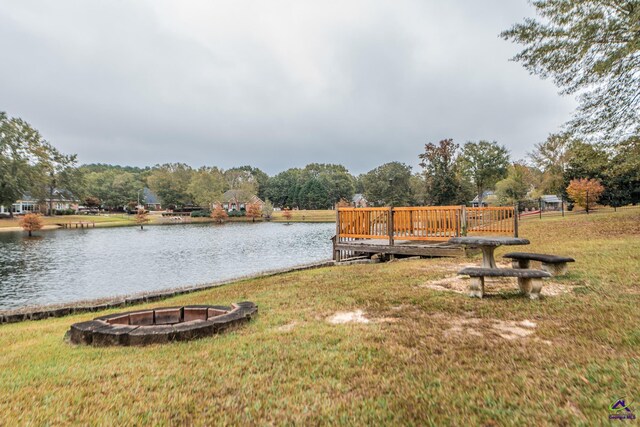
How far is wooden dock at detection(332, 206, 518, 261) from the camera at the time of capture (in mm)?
10969

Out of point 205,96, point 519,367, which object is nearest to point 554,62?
point 519,367

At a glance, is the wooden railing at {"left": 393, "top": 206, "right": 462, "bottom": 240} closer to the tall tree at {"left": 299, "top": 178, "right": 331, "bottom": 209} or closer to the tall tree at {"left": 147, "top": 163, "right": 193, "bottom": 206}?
the tall tree at {"left": 147, "top": 163, "right": 193, "bottom": 206}

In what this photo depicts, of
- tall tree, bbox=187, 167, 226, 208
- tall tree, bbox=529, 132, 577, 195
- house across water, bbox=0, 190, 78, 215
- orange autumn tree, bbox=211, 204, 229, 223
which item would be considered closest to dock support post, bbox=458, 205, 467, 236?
tall tree, bbox=529, 132, 577, 195

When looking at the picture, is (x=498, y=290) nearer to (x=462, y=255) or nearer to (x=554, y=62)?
(x=462, y=255)

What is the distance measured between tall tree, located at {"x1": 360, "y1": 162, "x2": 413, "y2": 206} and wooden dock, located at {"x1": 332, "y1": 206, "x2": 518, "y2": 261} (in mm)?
44603

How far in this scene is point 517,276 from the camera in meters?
4.77

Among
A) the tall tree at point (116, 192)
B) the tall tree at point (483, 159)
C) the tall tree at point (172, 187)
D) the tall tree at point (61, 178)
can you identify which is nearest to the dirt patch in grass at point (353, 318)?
the tall tree at point (483, 159)

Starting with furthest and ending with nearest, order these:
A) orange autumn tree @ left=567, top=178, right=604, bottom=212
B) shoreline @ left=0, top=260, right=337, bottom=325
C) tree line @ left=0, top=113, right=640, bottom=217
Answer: tree line @ left=0, top=113, right=640, bottom=217 → orange autumn tree @ left=567, top=178, right=604, bottom=212 → shoreline @ left=0, top=260, right=337, bottom=325

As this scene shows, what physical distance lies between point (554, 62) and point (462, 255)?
7549 millimetres

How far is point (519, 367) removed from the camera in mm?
2703

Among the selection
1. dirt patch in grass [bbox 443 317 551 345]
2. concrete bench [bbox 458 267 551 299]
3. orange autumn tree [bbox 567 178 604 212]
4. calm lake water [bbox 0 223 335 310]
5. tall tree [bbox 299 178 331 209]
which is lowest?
calm lake water [bbox 0 223 335 310]

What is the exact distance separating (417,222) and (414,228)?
0.34m

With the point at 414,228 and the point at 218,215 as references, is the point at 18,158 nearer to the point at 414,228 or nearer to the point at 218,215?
the point at 218,215

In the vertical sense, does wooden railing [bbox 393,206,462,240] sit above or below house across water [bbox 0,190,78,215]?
below
